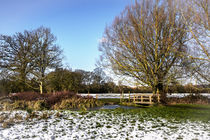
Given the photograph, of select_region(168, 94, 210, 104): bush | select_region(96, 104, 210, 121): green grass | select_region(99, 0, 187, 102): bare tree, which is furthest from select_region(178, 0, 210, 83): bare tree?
select_region(168, 94, 210, 104): bush

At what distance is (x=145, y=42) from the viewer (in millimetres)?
14320

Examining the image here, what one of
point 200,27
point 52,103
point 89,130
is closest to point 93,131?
point 89,130

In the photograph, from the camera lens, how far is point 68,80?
24.0 metres

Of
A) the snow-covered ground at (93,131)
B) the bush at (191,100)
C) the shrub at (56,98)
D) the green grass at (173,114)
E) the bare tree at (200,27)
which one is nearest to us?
the snow-covered ground at (93,131)

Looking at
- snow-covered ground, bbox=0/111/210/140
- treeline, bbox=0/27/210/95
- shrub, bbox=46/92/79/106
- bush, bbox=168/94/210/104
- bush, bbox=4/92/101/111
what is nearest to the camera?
snow-covered ground, bbox=0/111/210/140

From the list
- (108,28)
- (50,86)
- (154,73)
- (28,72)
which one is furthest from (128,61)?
(28,72)

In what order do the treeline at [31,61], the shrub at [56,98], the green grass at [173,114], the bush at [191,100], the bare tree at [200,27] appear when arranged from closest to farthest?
the bare tree at [200,27] → the green grass at [173,114] → the shrub at [56,98] → the bush at [191,100] → the treeline at [31,61]

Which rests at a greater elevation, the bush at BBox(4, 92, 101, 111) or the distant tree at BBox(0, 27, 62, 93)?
the distant tree at BBox(0, 27, 62, 93)

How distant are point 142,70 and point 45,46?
1344 cm

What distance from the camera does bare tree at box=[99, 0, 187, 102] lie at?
13.9 m

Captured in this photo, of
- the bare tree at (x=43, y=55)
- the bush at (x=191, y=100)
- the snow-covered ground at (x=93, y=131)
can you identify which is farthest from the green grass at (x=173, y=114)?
the bare tree at (x=43, y=55)

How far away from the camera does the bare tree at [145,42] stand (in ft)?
45.5

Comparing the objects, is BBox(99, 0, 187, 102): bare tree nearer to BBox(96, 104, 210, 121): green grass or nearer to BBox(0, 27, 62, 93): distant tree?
BBox(96, 104, 210, 121): green grass

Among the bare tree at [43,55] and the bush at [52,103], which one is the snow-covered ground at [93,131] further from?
the bare tree at [43,55]
